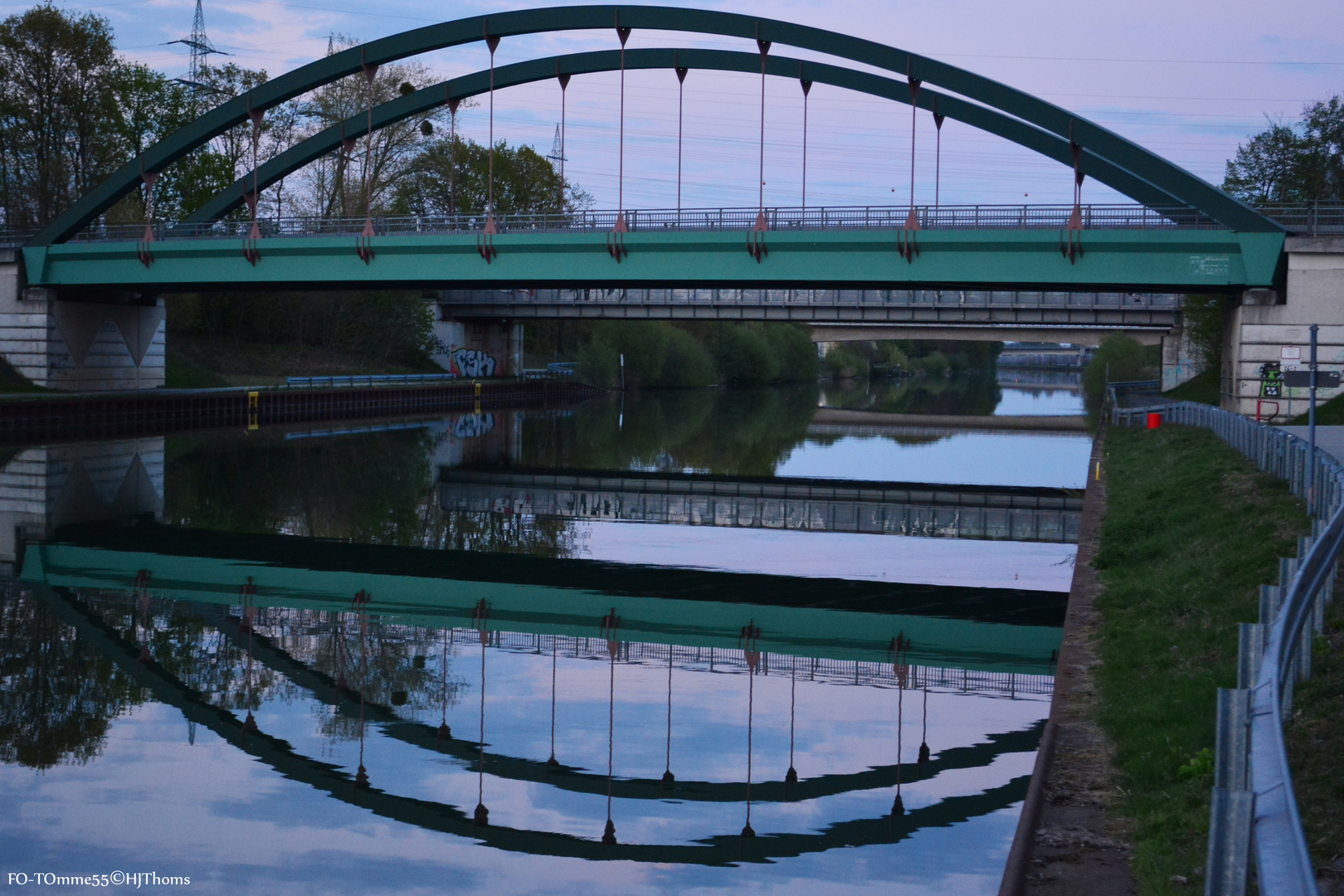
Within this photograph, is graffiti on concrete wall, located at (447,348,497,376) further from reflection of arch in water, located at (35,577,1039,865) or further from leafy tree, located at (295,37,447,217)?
reflection of arch in water, located at (35,577,1039,865)

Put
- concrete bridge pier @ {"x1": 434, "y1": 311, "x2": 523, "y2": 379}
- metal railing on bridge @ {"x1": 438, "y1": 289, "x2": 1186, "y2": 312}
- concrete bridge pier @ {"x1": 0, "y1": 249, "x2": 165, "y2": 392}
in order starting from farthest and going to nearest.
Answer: concrete bridge pier @ {"x1": 434, "y1": 311, "x2": 523, "y2": 379}
metal railing on bridge @ {"x1": 438, "y1": 289, "x2": 1186, "y2": 312}
concrete bridge pier @ {"x1": 0, "y1": 249, "x2": 165, "y2": 392}

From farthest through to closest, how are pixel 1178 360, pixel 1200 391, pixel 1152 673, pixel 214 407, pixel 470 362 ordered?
pixel 470 362 → pixel 1178 360 → pixel 1200 391 → pixel 214 407 → pixel 1152 673

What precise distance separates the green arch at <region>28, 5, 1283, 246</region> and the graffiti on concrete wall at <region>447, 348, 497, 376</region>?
28.1m

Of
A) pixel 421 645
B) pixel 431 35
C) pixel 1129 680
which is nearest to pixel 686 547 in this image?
pixel 421 645

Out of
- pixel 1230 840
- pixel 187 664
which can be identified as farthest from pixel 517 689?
pixel 1230 840

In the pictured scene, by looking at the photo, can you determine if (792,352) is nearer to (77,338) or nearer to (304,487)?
(77,338)

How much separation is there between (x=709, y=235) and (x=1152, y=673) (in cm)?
2740

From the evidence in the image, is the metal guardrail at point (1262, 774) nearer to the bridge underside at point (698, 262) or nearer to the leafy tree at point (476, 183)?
the bridge underside at point (698, 262)

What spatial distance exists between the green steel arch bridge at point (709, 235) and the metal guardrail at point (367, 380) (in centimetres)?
1115

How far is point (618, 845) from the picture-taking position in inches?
320

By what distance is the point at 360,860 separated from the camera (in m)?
7.83

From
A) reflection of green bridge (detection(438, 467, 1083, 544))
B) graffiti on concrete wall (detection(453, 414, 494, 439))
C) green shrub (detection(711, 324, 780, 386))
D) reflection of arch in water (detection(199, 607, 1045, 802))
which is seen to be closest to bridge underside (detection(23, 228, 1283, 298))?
reflection of green bridge (detection(438, 467, 1083, 544))

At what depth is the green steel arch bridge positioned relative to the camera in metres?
32.9

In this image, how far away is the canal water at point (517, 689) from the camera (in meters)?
8.02
